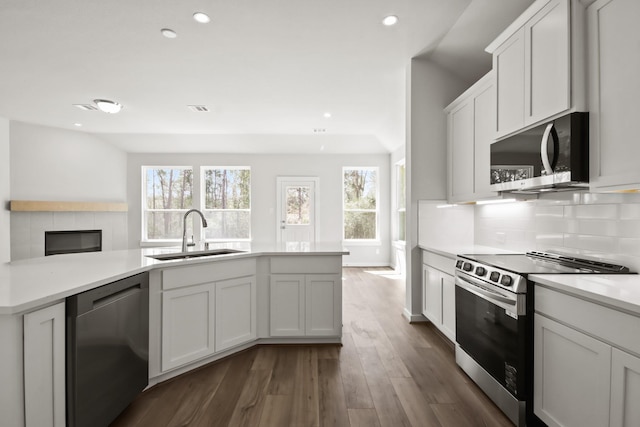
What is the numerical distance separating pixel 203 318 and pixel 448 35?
3.25 metres

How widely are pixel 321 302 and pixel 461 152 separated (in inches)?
78.7

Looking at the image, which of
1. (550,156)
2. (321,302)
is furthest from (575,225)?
(321,302)

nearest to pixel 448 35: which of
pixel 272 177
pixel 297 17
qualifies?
pixel 297 17

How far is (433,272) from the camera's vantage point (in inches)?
123

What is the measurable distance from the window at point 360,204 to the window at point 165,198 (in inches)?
139

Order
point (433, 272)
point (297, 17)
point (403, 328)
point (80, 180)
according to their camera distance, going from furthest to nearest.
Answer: point (80, 180) < point (403, 328) < point (433, 272) < point (297, 17)

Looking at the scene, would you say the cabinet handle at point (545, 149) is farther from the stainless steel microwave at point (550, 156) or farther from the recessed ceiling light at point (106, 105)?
the recessed ceiling light at point (106, 105)

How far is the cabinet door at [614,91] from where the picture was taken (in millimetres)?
1471

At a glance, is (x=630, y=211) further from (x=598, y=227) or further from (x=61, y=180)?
(x=61, y=180)

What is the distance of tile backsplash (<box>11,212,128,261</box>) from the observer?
5492 mm

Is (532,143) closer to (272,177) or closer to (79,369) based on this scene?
(79,369)

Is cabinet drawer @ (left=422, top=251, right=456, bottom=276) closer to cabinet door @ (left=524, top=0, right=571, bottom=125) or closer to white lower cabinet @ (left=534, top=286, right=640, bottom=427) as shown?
white lower cabinet @ (left=534, top=286, right=640, bottom=427)

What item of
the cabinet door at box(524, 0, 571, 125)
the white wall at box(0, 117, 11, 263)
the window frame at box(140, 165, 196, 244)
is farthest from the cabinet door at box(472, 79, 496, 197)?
the white wall at box(0, 117, 11, 263)

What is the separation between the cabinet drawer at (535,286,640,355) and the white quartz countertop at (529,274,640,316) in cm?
3
